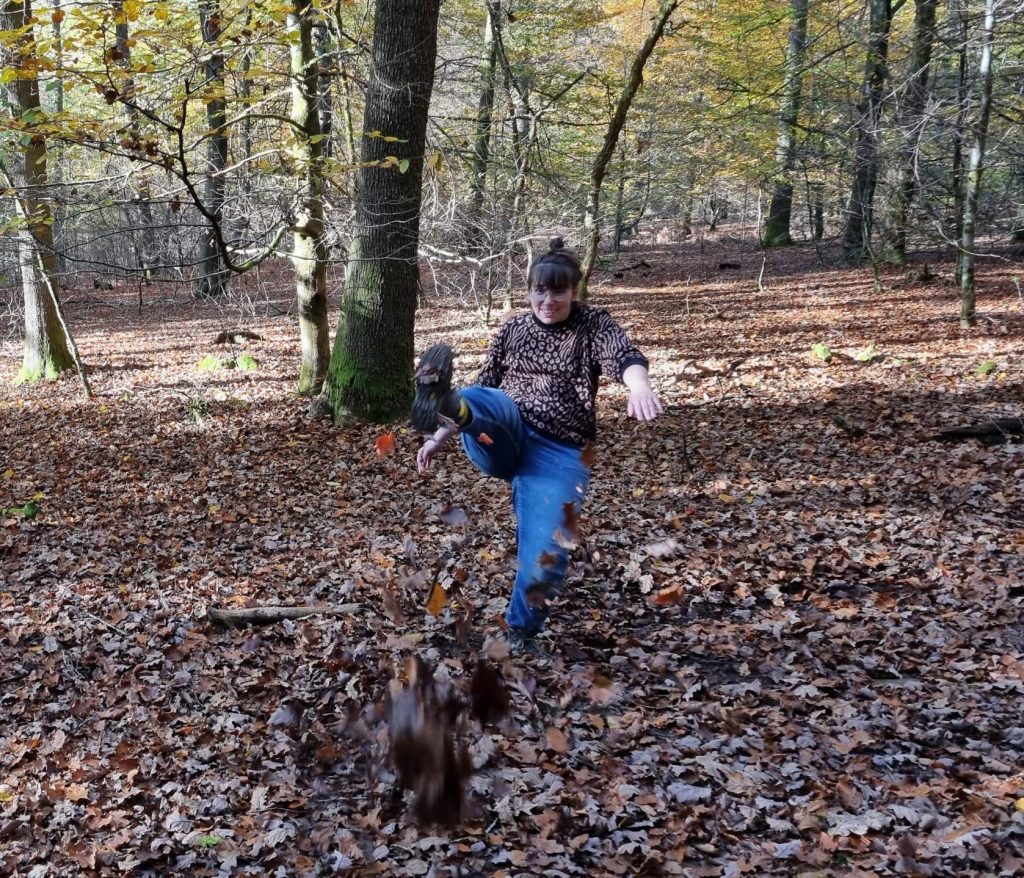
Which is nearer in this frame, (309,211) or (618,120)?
(309,211)

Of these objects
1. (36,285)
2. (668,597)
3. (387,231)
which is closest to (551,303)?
(668,597)

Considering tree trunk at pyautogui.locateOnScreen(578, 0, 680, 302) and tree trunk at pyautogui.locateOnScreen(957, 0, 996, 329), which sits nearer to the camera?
tree trunk at pyautogui.locateOnScreen(957, 0, 996, 329)

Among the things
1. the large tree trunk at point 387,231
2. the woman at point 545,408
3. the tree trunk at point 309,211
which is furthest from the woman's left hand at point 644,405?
the large tree trunk at point 387,231

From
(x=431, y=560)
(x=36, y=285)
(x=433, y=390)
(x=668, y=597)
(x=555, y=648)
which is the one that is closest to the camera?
(x=433, y=390)

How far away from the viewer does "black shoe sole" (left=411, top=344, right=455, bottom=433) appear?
3.37 meters

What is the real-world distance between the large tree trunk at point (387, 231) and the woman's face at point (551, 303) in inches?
199

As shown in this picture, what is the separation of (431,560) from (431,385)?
2990 mm

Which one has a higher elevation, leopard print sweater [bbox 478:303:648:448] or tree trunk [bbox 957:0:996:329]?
tree trunk [bbox 957:0:996:329]

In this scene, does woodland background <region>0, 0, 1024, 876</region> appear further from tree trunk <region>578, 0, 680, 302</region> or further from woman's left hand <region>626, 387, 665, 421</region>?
woman's left hand <region>626, 387, 665, 421</region>

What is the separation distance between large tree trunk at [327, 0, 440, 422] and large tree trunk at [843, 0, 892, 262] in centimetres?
682

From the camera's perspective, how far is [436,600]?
5.16 m

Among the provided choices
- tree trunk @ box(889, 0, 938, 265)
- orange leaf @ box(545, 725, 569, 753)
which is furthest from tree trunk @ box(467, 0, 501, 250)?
orange leaf @ box(545, 725, 569, 753)

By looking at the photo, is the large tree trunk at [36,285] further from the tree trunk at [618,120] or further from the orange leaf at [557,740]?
the orange leaf at [557,740]

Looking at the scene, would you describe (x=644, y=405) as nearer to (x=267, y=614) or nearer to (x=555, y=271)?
(x=555, y=271)
